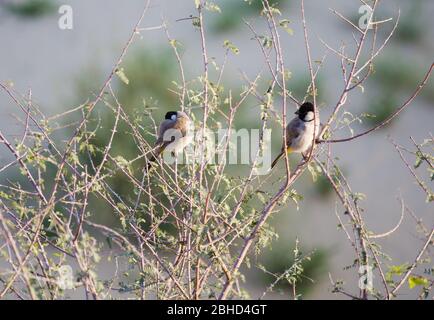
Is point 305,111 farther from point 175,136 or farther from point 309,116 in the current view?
point 175,136

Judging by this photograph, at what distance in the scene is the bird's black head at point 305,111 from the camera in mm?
4629

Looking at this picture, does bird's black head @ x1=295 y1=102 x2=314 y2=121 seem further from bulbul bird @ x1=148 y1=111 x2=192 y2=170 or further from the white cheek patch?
bulbul bird @ x1=148 y1=111 x2=192 y2=170

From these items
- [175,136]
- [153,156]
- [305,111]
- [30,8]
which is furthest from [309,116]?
[30,8]

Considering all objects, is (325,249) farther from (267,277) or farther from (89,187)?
(89,187)

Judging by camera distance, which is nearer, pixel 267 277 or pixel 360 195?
pixel 360 195

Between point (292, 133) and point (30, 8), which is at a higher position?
point (30, 8)

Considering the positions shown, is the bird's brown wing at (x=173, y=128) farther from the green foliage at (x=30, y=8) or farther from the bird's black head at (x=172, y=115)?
the green foliage at (x=30, y=8)

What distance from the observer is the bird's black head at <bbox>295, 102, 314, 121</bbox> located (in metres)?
4.63

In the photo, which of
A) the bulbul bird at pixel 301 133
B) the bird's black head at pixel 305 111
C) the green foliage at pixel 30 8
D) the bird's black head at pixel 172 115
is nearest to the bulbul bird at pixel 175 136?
the bird's black head at pixel 172 115

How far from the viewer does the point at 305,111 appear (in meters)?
4.68
